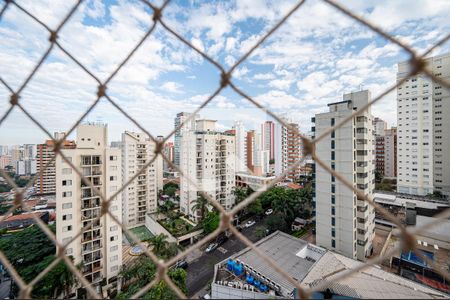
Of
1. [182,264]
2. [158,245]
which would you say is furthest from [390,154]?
[158,245]

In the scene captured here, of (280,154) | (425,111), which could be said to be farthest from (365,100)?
(280,154)

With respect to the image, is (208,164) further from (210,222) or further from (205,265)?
(205,265)

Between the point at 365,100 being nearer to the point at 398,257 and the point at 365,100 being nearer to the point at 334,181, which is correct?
the point at 334,181

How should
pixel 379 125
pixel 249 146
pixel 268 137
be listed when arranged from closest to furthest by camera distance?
pixel 249 146 → pixel 379 125 → pixel 268 137

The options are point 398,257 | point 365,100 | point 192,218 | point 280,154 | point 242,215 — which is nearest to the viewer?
point 398,257

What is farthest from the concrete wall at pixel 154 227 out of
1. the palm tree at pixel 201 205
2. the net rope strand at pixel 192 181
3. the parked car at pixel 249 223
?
the net rope strand at pixel 192 181

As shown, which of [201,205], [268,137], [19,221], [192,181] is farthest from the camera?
[268,137]

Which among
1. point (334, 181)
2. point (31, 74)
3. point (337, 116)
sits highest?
Result: point (337, 116)

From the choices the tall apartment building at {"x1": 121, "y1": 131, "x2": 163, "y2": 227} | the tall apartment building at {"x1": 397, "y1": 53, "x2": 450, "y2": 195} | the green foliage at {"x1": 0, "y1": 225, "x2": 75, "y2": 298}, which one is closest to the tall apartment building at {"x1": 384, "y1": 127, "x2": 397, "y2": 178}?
the tall apartment building at {"x1": 397, "y1": 53, "x2": 450, "y2": 195}
